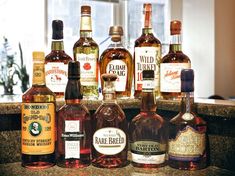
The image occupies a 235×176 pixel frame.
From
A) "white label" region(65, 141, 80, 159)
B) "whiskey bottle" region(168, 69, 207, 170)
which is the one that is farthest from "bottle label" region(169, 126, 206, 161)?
"white label" region(65, 141, 80, 159)

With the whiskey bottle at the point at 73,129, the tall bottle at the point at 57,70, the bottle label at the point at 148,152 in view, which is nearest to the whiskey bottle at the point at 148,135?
the bottle label at the point at 148,152

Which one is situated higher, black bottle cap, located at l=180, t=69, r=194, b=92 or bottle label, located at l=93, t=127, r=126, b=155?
black bottle cap, located at l=180, t=69, r=194, b=92

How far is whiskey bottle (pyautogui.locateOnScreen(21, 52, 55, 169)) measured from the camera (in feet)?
3.09

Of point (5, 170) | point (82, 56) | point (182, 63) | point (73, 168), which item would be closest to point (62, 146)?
point (73, 168)

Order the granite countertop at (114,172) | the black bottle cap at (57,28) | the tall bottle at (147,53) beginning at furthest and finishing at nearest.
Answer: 1. the tall bottle at (147,53)
2. the black bottle cap at (57,28)
3. the granite countertop at (114,172)

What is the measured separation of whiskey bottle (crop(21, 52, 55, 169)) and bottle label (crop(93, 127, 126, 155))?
0.12 m

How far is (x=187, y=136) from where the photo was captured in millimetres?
935

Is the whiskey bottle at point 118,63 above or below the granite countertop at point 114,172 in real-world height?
above

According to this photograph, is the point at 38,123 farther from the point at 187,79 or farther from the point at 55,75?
the point at 187,79

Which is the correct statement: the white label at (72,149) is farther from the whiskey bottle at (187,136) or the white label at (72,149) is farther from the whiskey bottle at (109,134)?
the whiskey bottle at (187,136)

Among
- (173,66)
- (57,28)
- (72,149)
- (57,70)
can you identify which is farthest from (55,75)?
(173,66)

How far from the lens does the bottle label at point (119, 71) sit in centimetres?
111

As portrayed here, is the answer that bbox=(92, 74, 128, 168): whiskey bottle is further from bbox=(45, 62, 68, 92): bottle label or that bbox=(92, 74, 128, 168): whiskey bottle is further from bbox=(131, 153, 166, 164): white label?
bbox=(45, 62, 68, 92): bottle label

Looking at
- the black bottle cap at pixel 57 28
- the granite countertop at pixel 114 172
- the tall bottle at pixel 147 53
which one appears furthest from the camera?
the tall bottle at pixel 147 53
